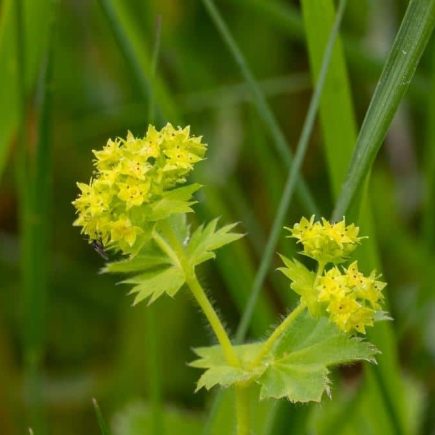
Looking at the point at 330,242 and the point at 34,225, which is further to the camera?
the point at 34,225

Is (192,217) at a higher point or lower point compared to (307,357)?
higher

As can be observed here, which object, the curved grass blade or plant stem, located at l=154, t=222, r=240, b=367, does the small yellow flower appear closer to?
plant stem, located at l=154, t=222, r=240, b=367

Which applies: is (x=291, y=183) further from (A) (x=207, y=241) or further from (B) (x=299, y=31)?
(B) (x=299, y=31)

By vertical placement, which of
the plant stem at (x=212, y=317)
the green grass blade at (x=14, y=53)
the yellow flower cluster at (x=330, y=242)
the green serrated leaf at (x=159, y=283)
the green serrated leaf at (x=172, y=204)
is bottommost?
the plant stem at (x=212, y=317)

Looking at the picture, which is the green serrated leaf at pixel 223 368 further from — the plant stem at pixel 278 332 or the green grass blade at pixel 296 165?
the green grass blade at pixel 296 165

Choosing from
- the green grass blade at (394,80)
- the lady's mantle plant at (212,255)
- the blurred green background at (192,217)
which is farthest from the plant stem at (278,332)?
the blurred green background at (192,217)

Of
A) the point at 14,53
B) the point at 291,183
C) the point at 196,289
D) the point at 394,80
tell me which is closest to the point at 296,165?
the point at 291,183

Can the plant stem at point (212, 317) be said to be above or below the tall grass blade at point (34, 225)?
below

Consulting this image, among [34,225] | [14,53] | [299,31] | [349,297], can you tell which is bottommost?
[349,297]
